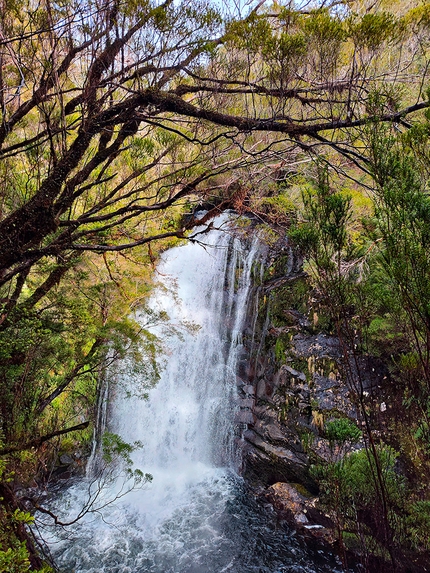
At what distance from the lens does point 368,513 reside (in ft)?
21.8

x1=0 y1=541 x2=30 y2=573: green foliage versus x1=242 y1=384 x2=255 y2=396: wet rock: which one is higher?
x1=242 y1=384 x2=255 y2=396: wet rock

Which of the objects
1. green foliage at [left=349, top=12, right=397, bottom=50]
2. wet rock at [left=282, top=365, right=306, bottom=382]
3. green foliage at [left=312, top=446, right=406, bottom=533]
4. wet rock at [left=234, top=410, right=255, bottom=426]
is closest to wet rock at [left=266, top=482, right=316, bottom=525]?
green foliage at [left=312, top=446, right=406, bottom=533]

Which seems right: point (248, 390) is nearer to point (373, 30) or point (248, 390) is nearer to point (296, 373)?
point (296, 373)

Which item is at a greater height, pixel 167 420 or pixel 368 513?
pixel 167 420

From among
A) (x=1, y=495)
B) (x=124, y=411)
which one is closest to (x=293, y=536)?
(x=124, y=411)

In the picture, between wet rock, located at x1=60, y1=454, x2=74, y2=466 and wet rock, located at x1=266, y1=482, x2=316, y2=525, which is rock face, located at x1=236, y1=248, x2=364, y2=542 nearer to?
wet rock, located at x1=266, y1=482, x2=316, y2=525

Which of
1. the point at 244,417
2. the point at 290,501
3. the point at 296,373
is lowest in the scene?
the point at 290,501

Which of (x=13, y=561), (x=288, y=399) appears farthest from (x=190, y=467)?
(x=13, y=561)

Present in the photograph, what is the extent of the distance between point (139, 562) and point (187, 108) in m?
7.77

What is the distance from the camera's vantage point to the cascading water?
263 inches

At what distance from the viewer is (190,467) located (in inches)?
373

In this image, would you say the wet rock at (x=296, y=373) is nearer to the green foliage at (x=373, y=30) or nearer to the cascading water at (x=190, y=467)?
the cascading water at (x=190, y=467)

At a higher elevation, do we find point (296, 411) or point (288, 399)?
point (288, 399)

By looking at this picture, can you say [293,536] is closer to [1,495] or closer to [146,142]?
[1,495]
